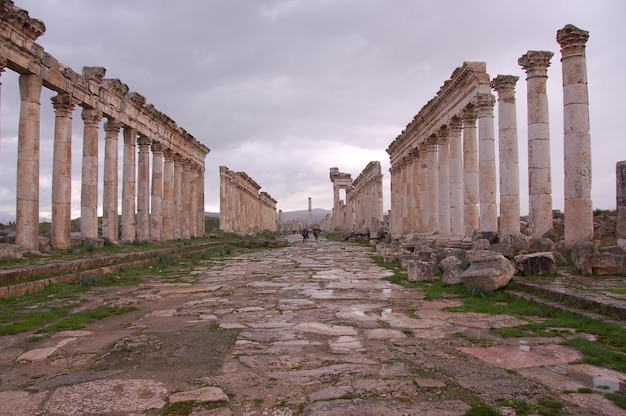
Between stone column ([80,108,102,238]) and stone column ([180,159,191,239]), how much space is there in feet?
41.8

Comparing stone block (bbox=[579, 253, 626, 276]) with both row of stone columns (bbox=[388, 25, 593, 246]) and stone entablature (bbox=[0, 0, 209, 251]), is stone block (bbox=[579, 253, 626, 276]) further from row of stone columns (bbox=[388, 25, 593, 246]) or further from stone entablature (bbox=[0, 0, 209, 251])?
stone entablature (bbox=[0, 0, 209, 251])

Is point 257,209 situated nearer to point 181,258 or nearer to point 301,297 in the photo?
point 181,258

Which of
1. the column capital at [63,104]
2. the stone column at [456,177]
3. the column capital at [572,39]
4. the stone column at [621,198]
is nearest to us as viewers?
the stone column at [621,198]

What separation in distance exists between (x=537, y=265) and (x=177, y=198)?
25.3 meters

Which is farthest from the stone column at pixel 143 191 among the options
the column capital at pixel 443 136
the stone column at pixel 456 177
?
the stone column at pixel 456 177

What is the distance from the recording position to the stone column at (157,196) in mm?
26125

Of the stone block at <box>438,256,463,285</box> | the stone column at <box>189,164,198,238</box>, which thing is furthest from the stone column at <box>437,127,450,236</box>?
the stone column at <box>189,164,198,238</box>

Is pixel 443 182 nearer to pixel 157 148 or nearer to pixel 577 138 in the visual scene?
pixel 577 138

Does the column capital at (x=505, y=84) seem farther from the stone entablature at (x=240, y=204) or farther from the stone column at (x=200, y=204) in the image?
the stone entablature at (x=240, y=204)

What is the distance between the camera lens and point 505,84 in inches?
615

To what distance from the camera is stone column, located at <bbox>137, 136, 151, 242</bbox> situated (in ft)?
82.7

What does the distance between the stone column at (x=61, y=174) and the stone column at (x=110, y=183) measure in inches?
143

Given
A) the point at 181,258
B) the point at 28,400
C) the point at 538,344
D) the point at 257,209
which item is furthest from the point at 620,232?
the point at 257,209

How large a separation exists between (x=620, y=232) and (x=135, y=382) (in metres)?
11.9
